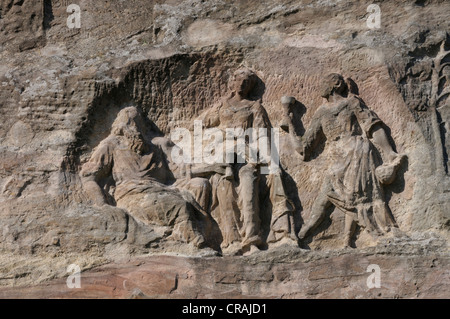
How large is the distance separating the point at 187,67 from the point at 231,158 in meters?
1.25

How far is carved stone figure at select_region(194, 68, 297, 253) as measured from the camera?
1059 centimetres

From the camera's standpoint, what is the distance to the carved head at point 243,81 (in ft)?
37.0

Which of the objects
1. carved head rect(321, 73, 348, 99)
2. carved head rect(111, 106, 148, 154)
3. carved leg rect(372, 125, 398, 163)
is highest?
carved head rect(321, 73, 348, 99)

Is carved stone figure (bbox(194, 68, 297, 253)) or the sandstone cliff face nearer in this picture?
the sandstone cliff face

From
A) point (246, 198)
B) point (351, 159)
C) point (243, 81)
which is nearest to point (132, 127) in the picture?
point (243, 81)

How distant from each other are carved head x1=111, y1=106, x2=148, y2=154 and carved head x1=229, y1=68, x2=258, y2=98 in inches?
42.1

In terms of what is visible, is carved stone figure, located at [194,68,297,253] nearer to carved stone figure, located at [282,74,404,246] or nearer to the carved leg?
carved stone figure, located at [282,74,404,246]

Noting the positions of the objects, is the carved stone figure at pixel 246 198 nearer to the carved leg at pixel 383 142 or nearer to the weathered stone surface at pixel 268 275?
the weathered stone surface at pixel 268 275

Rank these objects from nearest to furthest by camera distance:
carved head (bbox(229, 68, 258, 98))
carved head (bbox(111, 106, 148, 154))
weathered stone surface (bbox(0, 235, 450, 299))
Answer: weathered stone surface (bbox(0, 235, 450, 299)), carved head (bbox(111, 106, 148, 154)), carved head (bbox(229, 68, 258, 98))

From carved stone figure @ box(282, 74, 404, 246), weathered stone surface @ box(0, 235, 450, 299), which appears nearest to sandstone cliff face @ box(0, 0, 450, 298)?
weathered stone surface @ box(0, 235, 450, 299)

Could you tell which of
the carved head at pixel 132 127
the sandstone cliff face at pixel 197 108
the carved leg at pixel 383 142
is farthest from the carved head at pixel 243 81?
the carved leg at pixel 383 142

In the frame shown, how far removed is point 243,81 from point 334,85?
0.98 metres

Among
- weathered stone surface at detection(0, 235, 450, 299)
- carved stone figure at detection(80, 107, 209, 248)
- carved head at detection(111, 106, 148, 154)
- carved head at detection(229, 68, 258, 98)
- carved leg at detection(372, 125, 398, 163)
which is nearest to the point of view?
weathered stone surface at detection(0, 235, 450, 299)

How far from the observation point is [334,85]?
11.0 m
